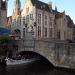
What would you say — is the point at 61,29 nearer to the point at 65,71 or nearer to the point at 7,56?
the point at 7,56

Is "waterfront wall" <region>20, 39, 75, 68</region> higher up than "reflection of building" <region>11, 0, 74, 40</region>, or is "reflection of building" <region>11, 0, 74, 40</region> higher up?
"reflection of building" <region>11, 0, 74, 40</region>

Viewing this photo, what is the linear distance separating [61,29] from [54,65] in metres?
24.5

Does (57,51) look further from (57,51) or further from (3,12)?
(3,12)

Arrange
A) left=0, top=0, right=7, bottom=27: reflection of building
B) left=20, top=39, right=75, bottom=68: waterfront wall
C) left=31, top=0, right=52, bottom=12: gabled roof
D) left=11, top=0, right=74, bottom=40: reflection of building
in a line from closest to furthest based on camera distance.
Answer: left=20, top=39, right=75, bottom=68: waterfront wall < left=11, top=0, right=74, bottom=40: reflection of building < left=0, top=0, right=7, bottom=27: reflection of building < left=31, top=0, right=52, bottom=12: gabled roof

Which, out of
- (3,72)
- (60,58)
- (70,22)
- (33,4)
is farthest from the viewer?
(70,22)

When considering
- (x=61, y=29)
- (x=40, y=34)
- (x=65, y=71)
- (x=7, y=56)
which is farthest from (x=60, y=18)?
(x=65, y=71)

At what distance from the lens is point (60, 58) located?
35156 millimetres

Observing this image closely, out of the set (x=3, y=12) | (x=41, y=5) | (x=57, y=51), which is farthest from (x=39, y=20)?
(x=57, y=51)

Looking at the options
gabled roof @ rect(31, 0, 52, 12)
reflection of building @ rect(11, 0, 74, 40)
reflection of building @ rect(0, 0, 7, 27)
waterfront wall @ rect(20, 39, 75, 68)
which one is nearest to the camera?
waterfront wall @ rect(20, 39, 75, 68)

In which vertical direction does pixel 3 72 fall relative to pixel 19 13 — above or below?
below

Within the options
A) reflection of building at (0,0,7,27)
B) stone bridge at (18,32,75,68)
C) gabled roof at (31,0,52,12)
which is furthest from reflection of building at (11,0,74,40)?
stone bridge at (18,32,75,68)

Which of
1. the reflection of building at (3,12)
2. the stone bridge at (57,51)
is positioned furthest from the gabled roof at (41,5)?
the stone bridge at (57,51)

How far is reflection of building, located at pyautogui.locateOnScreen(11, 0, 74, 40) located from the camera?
51469mm

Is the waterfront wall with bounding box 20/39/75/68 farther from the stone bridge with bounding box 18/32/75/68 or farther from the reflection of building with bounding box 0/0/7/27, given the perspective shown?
the reflection of building with bounding box 0/0/7/27
